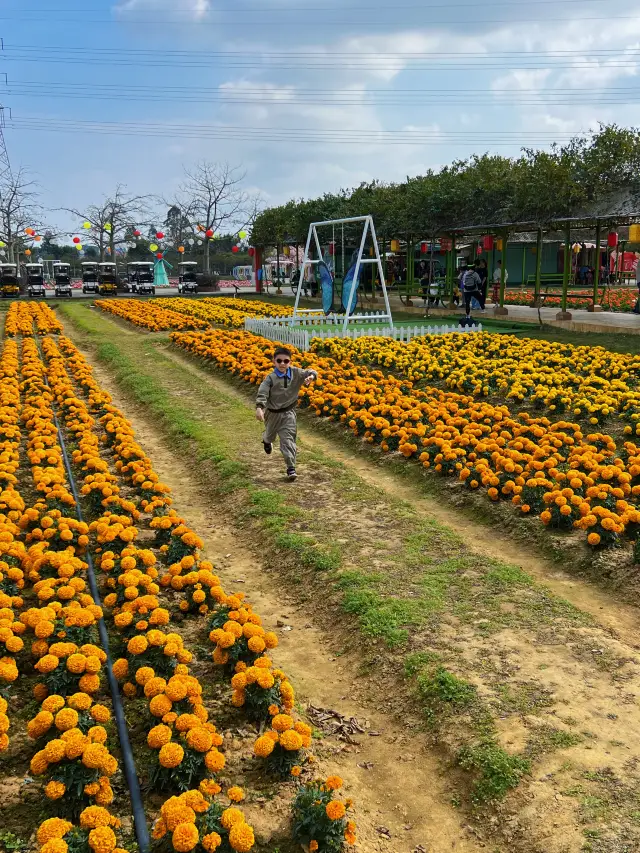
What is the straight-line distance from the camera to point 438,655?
443cm

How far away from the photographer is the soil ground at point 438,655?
333 cm

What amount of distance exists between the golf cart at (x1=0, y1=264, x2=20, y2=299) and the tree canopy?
16.7 meters

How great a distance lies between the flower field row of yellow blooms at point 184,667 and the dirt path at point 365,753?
25 centimetres

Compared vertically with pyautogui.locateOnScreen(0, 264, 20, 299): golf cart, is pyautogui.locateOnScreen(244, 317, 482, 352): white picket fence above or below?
below

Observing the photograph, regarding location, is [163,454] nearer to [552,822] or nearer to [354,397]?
[354,397]

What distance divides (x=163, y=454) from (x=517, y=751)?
674cm

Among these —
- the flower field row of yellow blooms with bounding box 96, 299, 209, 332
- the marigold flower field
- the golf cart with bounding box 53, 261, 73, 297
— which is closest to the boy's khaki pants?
the marigold flower field

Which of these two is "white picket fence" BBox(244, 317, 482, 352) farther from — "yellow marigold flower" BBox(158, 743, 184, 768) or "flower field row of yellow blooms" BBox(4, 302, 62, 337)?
"yellow marigold flower" BBox(158, 743, 184, 768)

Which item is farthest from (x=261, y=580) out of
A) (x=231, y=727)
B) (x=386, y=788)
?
(x=386, y=788)

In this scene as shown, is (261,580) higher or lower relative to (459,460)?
lower

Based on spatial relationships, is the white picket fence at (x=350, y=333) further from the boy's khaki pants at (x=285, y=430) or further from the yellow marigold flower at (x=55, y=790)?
the yellow marigold flower at (x=55, y=790)

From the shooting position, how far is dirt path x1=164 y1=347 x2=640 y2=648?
196 inches

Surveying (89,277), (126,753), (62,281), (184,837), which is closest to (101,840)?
(184,837)

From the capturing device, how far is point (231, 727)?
3.91m
